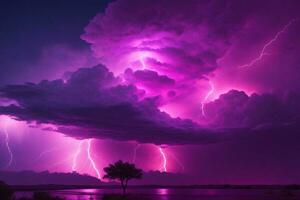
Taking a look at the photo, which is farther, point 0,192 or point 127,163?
point 127,163

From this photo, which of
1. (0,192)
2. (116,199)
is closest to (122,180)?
(116,199)

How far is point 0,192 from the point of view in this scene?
165 feet

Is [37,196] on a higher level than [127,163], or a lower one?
lower

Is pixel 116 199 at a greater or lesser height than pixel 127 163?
lesser

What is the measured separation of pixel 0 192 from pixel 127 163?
169 feet

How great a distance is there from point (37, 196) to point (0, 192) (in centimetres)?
959

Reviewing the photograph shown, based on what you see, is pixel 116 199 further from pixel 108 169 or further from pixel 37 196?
pixel 108 169

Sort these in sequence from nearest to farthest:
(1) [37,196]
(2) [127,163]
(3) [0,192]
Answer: (3) [0,192] < (1) [37,196] < (2) [127,163]

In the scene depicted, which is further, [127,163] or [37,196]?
[127,163]

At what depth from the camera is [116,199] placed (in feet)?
199

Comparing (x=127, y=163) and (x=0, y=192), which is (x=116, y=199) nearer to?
(x=0, y=192)

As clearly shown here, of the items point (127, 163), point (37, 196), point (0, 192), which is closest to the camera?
point (0, 192)

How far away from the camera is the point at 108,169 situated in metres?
100

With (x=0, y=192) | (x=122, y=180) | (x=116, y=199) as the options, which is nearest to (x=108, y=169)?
(x=122, y=180)
